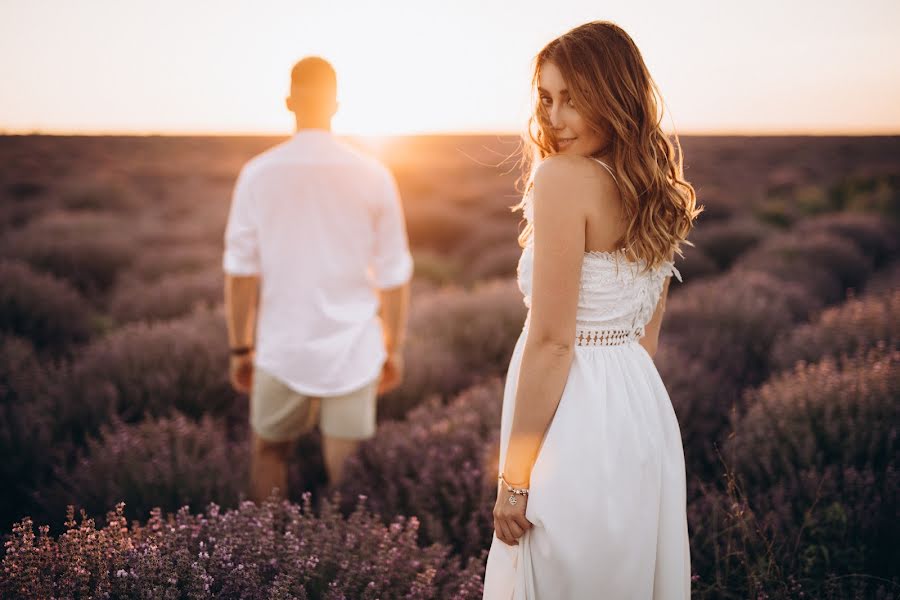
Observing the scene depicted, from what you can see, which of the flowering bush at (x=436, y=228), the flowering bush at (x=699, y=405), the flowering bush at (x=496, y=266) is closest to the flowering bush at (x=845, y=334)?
the flowering bush at (x=699, y=405)

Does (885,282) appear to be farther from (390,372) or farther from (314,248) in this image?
(314,248)

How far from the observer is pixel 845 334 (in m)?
4.23

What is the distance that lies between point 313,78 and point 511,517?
1.86 metres

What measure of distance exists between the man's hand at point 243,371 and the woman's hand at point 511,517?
1.71m

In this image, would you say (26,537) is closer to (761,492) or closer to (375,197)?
(375,197)

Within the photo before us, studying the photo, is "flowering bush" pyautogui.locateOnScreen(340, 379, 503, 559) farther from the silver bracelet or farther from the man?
the silver bracelet

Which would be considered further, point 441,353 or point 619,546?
point 441,353

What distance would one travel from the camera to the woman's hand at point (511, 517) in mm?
1404

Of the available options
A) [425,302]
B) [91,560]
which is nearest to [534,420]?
[91,560]

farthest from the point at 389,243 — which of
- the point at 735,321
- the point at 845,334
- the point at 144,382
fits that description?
the point at 735,321

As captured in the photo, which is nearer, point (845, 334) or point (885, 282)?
point (845, 334)

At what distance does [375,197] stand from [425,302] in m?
3.55

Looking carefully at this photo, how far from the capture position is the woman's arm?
1.27 m

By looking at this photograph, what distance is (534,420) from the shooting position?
4.50 feet
